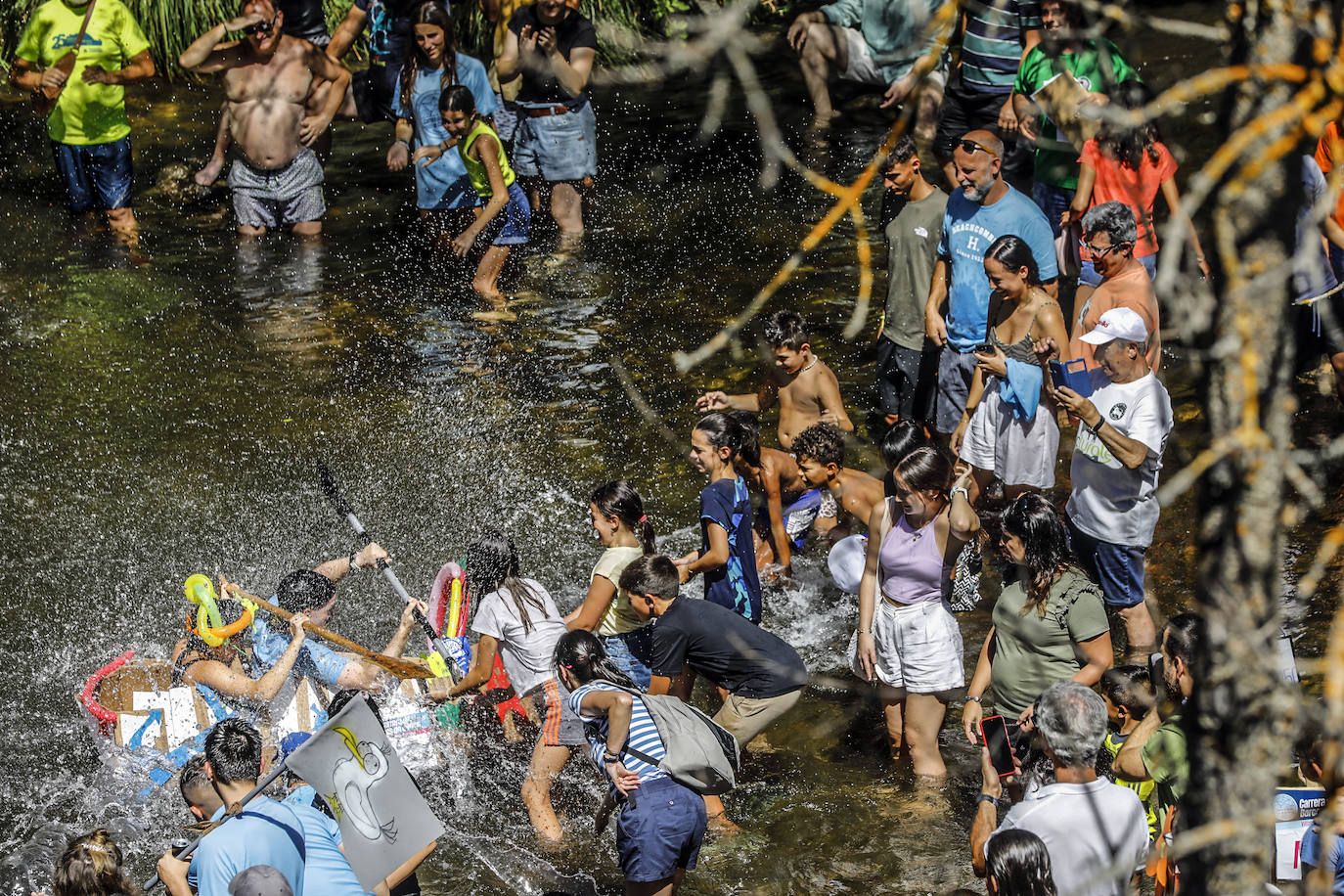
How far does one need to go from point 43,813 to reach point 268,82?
22.8 feet

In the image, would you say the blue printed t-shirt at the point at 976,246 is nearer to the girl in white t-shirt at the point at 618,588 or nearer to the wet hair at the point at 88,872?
the girl in white t-shirt at the point at 618,588

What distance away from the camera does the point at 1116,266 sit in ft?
21.5

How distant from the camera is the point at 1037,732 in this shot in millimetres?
4496

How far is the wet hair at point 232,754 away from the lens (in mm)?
4812

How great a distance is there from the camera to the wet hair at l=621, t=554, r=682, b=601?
5.66 metres

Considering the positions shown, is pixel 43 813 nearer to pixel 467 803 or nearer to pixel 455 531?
pixel 467 803

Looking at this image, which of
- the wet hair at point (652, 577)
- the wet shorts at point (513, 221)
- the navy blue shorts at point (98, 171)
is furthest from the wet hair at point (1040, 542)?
the navy blue shorts at point (98, 171)

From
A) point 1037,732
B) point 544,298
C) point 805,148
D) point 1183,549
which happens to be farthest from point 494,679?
point 805,148

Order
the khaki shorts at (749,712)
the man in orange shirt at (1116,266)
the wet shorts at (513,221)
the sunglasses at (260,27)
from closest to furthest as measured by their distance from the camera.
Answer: the khaki shorts at (749,712), the man in orange shirt at (1116,266), the wet shorts at (513,221), the sunglasses at (260,27)

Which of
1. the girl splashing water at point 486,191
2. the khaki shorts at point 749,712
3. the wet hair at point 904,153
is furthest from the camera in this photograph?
the girl splashing water at point 486,191

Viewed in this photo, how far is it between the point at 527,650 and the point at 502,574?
13.5 inches

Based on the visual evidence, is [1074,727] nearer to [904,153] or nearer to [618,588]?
[618,588]

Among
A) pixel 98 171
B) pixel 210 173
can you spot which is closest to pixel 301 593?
pixel 98 171

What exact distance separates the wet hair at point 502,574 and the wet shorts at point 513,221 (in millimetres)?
4844
